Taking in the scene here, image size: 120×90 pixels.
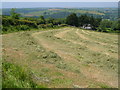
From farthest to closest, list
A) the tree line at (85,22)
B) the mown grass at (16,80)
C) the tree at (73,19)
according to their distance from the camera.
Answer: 1. the tree line at (85,22)
2. the tree at (73,19)
3. the mown grass at (16,80)

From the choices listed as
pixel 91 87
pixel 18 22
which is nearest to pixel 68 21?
pixel 18 22

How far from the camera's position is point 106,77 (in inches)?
A: 499

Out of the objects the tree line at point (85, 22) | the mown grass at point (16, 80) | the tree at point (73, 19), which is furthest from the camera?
the tree line at point (85, 22)

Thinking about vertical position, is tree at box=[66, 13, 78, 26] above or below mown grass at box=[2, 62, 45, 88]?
above

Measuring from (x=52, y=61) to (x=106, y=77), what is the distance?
16.4ft

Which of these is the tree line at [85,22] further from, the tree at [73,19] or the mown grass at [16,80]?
the mown grass at [16,80]

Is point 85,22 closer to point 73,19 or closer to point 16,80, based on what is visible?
point 73,19

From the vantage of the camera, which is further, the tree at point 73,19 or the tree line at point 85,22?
the tree line at point 85,22

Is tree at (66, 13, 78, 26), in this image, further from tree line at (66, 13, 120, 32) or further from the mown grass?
the mown grass

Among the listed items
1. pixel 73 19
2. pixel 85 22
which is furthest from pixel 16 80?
pixel 85 22

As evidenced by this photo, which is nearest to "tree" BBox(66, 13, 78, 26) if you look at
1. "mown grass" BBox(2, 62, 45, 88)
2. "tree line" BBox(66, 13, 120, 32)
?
"tree line" BBox(66, 13, 120, 32)

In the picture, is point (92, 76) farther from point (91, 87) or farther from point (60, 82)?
point (60, 82)

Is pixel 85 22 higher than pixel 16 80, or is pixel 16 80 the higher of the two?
pixel 85 22

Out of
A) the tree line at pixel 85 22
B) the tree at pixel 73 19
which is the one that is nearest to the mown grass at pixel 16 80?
the tree at pixel 73 19
